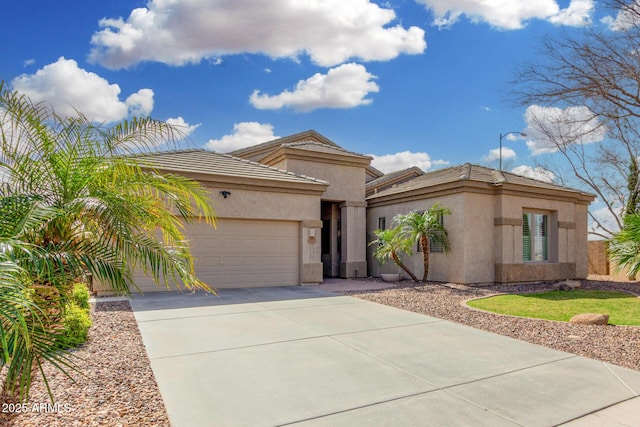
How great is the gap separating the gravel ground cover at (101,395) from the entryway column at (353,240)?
38.8 ft

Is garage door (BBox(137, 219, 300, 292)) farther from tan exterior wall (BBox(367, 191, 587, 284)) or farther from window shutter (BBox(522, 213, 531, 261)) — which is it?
window shutter (BBox(522, 213, 531, 261))

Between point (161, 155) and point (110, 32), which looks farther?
point (161, 155)

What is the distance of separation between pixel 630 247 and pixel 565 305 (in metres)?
3.25

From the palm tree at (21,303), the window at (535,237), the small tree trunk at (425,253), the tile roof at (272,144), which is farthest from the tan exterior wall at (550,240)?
the palm tree at (21,303)

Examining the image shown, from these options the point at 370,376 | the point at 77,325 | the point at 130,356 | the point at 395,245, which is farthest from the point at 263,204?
the point at 370,376

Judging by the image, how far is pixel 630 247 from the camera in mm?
8078

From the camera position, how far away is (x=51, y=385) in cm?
475

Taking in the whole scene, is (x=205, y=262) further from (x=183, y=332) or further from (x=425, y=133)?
(x=425, y=133)

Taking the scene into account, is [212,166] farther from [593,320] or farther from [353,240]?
[593,320]

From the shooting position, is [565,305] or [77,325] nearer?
[77,325]

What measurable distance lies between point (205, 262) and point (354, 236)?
7083mm

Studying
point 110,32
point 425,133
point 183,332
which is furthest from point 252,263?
point 425,133

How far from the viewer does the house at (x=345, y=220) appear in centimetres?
1348

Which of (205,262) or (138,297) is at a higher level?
(205,262)
